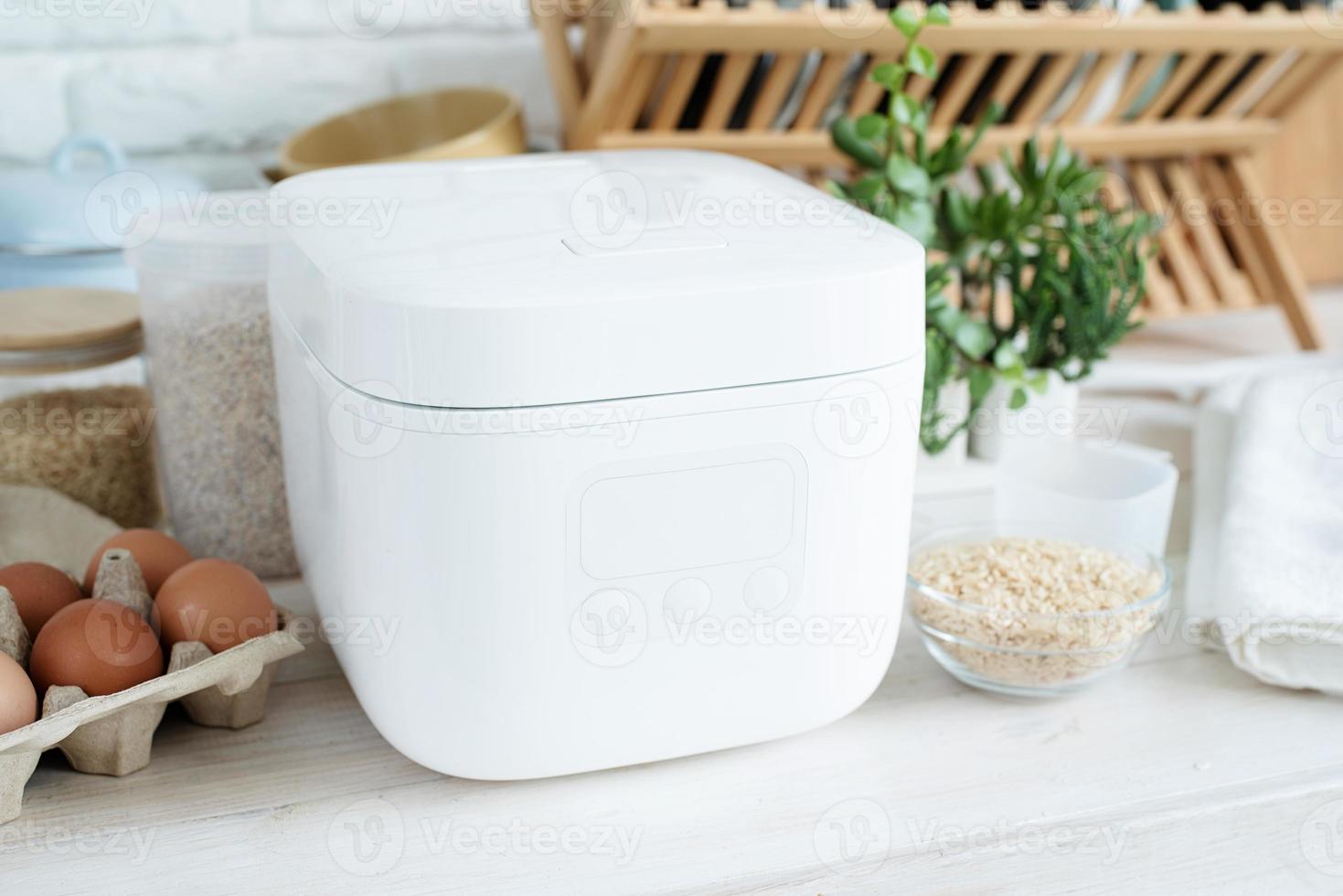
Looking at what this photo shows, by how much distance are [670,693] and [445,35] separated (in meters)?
0.66

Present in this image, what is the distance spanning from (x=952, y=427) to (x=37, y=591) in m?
0.57

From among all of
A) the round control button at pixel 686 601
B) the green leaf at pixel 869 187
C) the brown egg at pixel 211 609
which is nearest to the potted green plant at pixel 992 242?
the green leaf at pixel 869 187

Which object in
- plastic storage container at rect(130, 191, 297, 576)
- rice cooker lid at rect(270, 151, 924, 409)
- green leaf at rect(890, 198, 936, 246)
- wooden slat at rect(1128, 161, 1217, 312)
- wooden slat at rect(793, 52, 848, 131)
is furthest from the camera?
wooden slat at rect(1128, 161, 1217, 312)

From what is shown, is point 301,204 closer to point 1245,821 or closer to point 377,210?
point 377,210

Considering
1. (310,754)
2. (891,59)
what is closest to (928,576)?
(310,754)

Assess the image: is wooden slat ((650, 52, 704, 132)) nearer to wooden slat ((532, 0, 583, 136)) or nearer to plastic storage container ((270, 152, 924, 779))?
wooden slat ((532, 0, 583, 136))

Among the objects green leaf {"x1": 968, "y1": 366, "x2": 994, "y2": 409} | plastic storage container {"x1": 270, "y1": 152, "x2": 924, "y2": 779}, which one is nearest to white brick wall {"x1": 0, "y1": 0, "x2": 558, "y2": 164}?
green leaf {"x1": 968, "y1": 366, "x2": 994, "y2": 409}

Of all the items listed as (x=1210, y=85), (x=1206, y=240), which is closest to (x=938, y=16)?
(x=1210, y=85)

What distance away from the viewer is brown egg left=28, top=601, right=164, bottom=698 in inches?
20.6

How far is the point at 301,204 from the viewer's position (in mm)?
Result: 560

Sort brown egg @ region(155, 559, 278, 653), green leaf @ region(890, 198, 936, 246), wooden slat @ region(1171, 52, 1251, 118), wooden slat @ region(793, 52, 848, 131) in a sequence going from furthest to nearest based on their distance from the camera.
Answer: wooden slat @ region(1171, 52, 1251, 118) < wooden slat @ region(793, 52, 848, 131) < green leaf @ region(890, 198, 936, 246) < brown egg @ region(155, 559, 278, 653)

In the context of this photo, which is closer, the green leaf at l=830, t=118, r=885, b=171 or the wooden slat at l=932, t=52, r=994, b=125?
the green leaf at l=830, t=118, r=885, b=171

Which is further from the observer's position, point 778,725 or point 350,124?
point 350,124

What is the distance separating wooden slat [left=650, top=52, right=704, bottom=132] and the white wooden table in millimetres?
442
